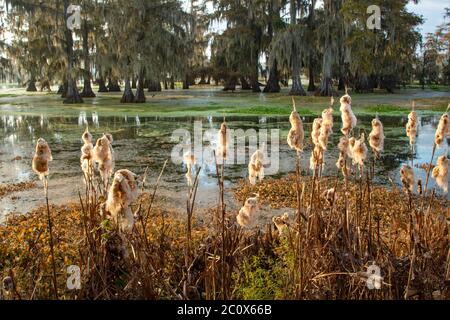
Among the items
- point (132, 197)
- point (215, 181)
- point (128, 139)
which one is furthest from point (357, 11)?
point (132, 197)

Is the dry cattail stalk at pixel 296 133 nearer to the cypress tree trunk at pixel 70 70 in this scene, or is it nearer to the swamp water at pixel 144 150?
the swamp water at pixel 144 150

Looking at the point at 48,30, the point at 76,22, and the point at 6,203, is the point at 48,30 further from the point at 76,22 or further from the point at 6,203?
the point at 6,203

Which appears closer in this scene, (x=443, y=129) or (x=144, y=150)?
(x=443, y=129)

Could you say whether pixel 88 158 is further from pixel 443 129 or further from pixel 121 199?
pixel 443 129

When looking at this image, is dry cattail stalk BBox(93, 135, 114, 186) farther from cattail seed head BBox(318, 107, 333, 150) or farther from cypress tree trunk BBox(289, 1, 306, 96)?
cypress tree trunk BBox(289, 1, 306, 96)

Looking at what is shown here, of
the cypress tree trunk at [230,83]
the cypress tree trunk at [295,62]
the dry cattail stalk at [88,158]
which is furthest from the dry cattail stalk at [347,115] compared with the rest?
the cypress tree trunk at [230,83]

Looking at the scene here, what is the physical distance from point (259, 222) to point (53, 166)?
5237 millimetres

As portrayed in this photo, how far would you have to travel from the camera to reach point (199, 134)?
13523 mm

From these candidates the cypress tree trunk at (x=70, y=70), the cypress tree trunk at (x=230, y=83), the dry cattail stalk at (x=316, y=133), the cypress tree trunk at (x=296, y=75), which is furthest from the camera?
the cypress tree trunk at (x=230, y=83)

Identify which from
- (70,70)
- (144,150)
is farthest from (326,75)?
(144,150)

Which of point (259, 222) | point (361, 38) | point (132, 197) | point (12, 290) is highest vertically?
point (361, 38)

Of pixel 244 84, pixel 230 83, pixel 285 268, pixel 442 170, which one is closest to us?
pixel 442 170

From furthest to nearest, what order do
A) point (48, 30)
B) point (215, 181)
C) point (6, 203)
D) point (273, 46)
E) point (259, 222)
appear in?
point (273, 46)
point (48, 30)
point (215, 181)
point (6, 203)
point (259, 222)

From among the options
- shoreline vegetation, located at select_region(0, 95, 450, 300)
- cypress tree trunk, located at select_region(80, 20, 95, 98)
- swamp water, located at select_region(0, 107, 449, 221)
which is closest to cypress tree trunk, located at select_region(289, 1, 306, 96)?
swamp water, located at select_region(0, 107, 449, 221)
